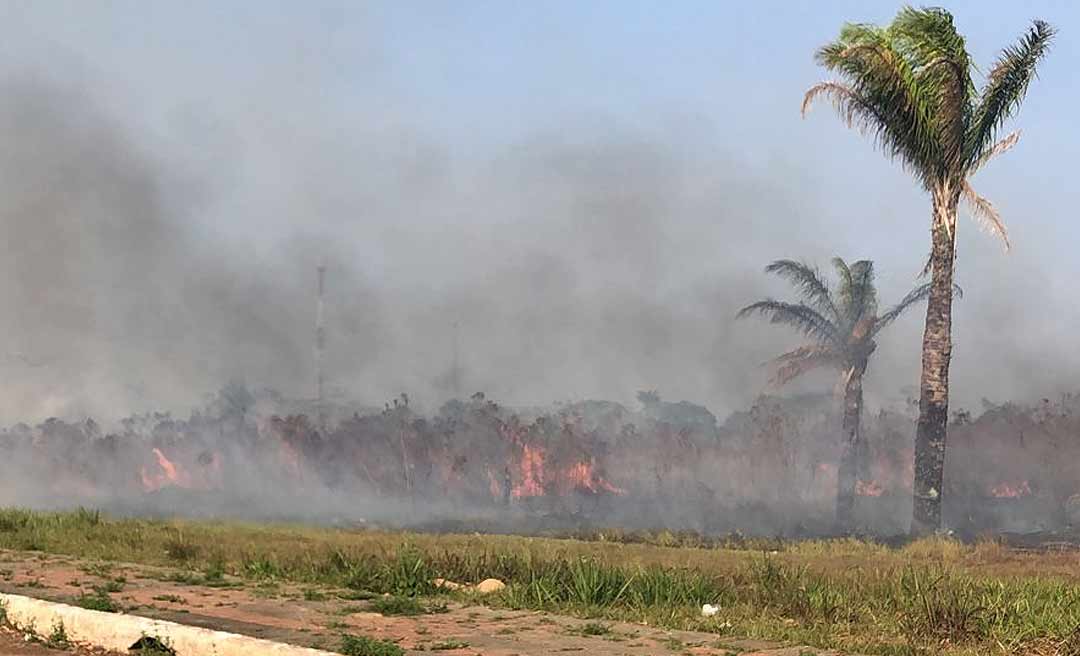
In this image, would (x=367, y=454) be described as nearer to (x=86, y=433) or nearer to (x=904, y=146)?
(x=86, y=433)

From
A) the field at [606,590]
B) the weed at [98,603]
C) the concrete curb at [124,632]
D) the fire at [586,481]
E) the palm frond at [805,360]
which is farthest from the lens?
the fire at [586,481]

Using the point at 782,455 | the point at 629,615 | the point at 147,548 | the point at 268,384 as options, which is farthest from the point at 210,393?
the point at 629,615

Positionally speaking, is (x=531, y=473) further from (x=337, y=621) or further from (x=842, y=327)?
(x=337, y=621)

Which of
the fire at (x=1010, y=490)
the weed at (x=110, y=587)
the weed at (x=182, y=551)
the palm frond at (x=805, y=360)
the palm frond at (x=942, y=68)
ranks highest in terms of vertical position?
the palm frond at (x=942, y=68)

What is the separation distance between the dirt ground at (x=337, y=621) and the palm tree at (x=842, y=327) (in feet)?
85.0

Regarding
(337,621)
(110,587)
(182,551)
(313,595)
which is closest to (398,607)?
(337,621)

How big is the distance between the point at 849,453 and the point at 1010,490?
23.6 ft

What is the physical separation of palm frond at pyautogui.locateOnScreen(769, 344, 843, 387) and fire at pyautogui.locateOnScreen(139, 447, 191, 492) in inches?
779

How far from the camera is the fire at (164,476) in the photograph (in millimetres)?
44500

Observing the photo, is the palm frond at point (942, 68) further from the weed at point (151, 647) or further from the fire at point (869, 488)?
the weed at point (151, 647)

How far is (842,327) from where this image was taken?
40.1m

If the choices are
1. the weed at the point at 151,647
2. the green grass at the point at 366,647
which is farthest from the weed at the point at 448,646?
the weed at the point at 151,647

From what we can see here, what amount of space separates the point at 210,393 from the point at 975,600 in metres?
→ 41.1

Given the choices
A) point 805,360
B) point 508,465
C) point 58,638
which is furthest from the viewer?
point 508,465
